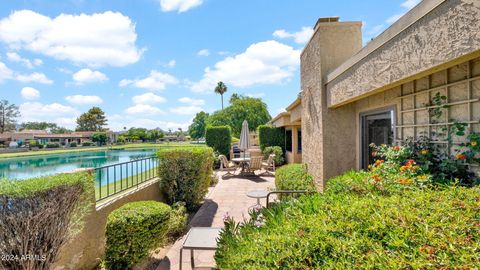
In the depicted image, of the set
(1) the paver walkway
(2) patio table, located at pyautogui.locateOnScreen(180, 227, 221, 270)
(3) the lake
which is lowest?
(3) the lake

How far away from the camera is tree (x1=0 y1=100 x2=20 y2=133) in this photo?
56.6 meters

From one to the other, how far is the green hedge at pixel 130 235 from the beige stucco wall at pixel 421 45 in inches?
202

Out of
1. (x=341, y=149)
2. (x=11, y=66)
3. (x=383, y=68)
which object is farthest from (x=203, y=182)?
(x=11, y=66)

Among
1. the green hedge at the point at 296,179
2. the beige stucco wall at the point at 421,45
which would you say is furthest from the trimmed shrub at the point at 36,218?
the beige stucco wall at the point at 421,45

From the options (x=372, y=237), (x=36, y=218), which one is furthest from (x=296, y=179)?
(x=36, y=218)

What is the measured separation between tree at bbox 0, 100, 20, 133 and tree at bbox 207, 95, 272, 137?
5800 centimetres

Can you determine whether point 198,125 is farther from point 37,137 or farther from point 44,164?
point 37,137

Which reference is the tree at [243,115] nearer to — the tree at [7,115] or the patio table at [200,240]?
the patio table at [200,240]

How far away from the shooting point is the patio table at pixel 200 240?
13.8 ft

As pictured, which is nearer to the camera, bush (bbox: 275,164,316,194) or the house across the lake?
bush (bbox: 275,164,316,194)

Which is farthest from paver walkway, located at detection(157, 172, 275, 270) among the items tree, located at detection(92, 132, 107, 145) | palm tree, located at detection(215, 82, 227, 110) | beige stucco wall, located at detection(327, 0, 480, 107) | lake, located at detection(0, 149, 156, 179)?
tree, located at detection(92, 132, 107, 145)

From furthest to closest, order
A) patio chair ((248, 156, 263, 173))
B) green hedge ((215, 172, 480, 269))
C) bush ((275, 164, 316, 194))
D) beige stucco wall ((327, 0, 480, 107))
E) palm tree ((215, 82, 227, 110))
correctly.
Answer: palm tree ((215, 82, 227, 110)) → patio chair ((248, 156, 263, 173)) → bush ((275, 164, 316, 194)) → beige stucco wall ((327, 0, 480, 107)) → green hedge ((215, 172, 480, 269))

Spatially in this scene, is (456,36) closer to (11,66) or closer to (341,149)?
(341,149)

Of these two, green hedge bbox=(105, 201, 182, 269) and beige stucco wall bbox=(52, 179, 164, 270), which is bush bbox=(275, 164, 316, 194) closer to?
green hedge bbox=(105, 201, 182, 269)
